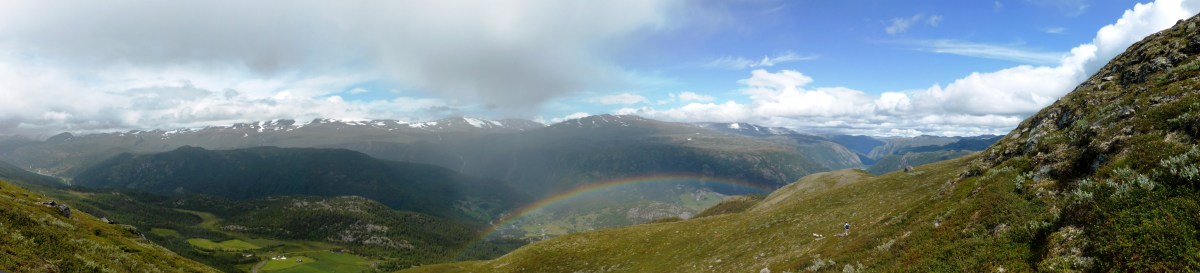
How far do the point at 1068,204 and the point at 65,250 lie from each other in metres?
63.5

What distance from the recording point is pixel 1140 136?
20.0 metres

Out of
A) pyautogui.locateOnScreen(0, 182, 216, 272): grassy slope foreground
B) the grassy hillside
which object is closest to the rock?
pyautogui.locateOnScreen(0, 182, 216, 272): grassy slope foreground

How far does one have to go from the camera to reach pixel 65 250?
115ft

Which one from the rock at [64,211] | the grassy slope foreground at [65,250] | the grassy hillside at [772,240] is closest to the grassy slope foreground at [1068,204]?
the grassy hillside at [772,240]

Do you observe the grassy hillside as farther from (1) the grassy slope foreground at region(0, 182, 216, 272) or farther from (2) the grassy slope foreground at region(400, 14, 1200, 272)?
(1) the grassy slope foreground at region(0, 182, 216, 272)

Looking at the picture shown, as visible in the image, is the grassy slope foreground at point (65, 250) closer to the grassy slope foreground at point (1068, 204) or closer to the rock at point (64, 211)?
the rock at point (64, 211)

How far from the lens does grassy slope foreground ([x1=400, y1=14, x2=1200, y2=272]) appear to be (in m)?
13.6

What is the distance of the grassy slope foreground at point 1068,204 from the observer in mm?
13586

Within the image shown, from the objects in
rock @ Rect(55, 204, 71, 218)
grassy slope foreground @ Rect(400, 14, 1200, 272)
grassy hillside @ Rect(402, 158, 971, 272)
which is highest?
grassy slope foreground @ Rect(400, 14, 1200, 272)

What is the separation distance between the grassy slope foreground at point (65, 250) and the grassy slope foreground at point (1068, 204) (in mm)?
48608

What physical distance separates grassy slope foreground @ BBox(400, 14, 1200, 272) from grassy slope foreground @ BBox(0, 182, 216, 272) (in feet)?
159

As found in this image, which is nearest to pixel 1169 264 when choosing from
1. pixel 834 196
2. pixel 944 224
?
pixel 944 224

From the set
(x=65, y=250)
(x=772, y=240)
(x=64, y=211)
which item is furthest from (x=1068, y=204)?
(x=64, y=211)

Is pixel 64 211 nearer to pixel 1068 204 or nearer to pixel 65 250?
pixel 65 250
